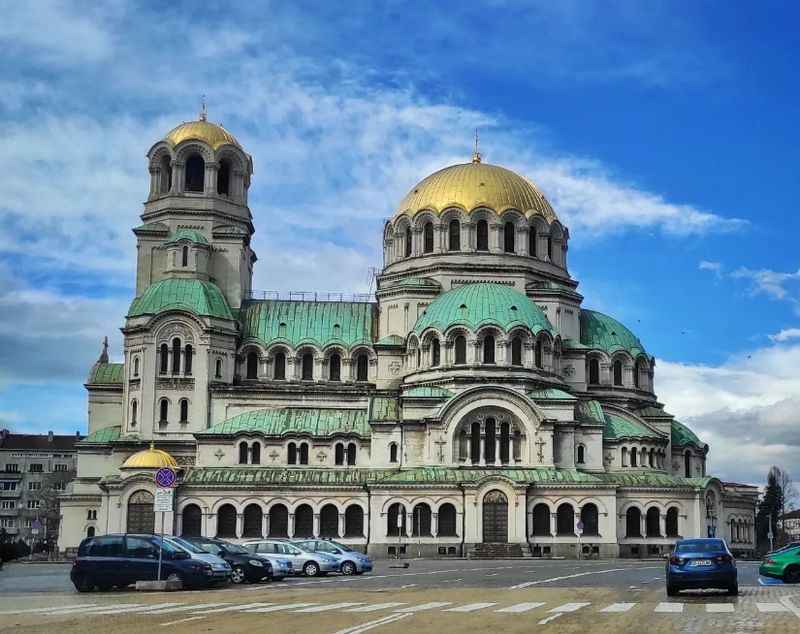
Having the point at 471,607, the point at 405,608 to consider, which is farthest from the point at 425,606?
Result: the point at 471,607

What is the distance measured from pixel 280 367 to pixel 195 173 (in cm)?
1573

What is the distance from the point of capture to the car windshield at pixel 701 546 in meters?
31.5

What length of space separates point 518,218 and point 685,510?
24059mm

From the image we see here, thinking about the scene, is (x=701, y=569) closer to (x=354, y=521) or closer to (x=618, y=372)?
(x=354, y=521)

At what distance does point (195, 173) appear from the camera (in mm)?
87062

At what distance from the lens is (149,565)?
34219mm

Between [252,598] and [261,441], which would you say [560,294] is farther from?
[252,598]

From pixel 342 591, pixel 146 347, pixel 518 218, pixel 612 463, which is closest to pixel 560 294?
pixel 518 218

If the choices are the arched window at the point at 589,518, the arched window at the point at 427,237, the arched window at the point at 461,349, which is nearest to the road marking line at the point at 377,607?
the arched window at the point at 589,518

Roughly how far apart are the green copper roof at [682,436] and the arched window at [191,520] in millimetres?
34719

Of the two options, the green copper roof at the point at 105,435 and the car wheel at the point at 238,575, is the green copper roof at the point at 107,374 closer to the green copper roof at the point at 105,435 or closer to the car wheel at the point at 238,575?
the green copper roof at the point at 105,435

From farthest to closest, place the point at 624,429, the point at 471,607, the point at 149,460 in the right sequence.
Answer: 1. the point at 624,429
2. the point at 149,460
3. the point at 471,607

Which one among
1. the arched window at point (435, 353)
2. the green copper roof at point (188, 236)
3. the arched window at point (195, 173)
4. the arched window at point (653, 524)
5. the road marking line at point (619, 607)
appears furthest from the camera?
the arched window at point (195, 173)

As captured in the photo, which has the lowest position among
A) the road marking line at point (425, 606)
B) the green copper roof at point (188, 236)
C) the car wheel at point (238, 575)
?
the road marking line at point (425, 606)
